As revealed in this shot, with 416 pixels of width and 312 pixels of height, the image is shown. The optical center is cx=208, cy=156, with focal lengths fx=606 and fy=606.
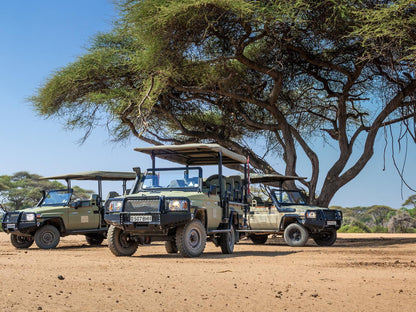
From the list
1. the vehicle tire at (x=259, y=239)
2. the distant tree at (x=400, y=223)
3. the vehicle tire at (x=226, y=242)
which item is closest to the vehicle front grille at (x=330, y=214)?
the vehicle tire at (x=259, y=239)

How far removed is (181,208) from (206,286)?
178 inches

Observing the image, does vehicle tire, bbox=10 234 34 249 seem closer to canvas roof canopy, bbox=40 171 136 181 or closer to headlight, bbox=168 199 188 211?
canvas roof canopy, bbox=40 171 136 181

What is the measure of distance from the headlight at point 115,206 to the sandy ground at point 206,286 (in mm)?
1668

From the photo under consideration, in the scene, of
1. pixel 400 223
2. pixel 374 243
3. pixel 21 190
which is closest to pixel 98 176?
pixel 374 243

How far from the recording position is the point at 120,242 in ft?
44.6

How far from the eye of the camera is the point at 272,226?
60.1 feet

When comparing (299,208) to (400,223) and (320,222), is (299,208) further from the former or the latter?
(400,223)

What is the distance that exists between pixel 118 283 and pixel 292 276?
2.71 meters

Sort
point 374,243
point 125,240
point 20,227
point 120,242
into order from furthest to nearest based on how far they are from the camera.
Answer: point 374,243
point 20,227
point 125,240
point 120,242

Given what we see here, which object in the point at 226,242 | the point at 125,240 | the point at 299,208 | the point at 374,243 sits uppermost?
the point at 299,208

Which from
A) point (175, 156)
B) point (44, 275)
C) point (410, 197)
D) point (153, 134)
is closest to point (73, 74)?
point (153, 134)

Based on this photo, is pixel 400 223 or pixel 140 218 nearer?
pixel 140 218

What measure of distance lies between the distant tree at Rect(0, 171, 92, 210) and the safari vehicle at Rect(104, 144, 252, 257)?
42512mm

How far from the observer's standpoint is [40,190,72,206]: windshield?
18781mm
